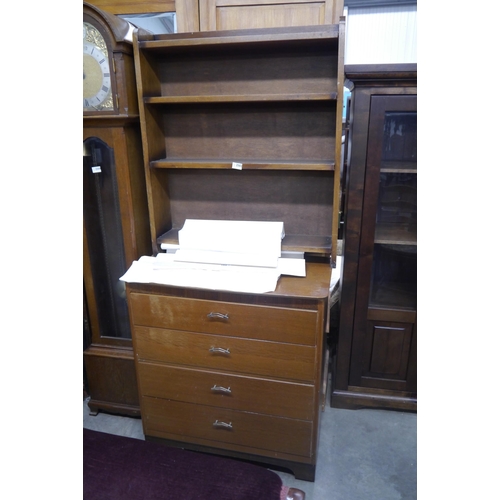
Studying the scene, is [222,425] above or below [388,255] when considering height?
below

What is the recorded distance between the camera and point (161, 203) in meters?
1.75

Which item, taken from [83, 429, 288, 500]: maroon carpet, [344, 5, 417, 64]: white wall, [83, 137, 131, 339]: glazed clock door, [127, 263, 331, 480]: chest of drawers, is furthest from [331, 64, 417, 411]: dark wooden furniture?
[344, 5, 417, 64]: white wall

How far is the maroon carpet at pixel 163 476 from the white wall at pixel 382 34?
319 cm

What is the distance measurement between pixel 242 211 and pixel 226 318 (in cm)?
56

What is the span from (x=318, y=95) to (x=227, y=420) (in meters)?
1.32

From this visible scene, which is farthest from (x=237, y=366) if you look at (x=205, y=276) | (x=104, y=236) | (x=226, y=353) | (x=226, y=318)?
(x=104, y=236)

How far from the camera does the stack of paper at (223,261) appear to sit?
4.67ft

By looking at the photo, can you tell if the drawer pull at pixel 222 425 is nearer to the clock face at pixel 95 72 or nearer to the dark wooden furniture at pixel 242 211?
the dark wooden furniture at pixel 242 211

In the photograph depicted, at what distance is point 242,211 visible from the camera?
178cm

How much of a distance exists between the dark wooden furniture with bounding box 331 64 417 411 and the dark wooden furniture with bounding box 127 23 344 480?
13 cm

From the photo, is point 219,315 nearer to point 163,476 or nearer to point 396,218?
point 163,476

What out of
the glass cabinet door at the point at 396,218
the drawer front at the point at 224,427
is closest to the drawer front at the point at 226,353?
the drawer front at the point at 224,427

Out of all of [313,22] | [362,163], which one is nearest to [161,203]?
[362,163]
